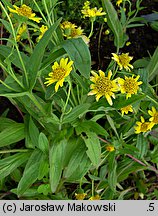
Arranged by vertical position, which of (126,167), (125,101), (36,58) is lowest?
(126,167)

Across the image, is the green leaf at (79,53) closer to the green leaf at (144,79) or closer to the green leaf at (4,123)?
the green leaf at (144,79)

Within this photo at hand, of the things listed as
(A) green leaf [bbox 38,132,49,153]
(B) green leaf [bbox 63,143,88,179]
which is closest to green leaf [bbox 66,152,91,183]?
(B) green leaf [bbox 63,143,88,179]

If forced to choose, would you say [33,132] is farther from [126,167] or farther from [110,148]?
[126,167]

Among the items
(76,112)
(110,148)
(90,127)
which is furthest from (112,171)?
(76,112)

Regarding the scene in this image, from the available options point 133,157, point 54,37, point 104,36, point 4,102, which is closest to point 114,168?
point 133,157

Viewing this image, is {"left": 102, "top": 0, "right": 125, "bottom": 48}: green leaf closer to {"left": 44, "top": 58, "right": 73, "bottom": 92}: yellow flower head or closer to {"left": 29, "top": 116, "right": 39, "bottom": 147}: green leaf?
{"left": 44, "top": 58, "right": 73, "bottom": 92}: yellow flower head

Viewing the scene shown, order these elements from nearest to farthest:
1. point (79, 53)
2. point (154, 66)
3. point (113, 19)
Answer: point (79, 53), point (113, 19), point (154, 66)

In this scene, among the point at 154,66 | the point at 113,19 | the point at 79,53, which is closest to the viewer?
the point at 79,53

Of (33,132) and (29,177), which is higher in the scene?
(33,132)

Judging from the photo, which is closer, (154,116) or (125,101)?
(125,101)
